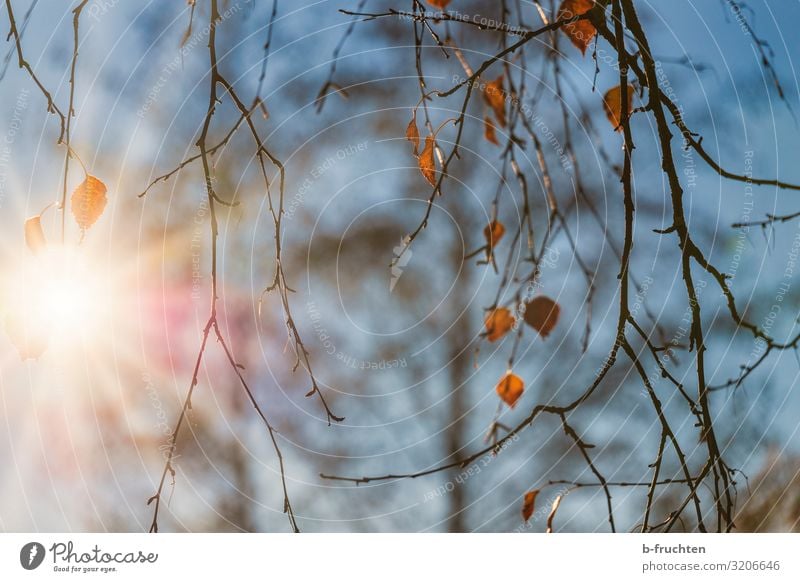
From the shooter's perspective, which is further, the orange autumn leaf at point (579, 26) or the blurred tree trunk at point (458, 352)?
the blurred tree trunk at point (458, 352)

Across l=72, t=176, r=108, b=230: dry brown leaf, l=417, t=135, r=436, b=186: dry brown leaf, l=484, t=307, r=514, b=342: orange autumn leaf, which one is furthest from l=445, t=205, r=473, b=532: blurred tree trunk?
l=72, t=176, r=108, b=230: dry brown leaf

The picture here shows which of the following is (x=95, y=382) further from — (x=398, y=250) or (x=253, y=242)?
(x=398, y=250)

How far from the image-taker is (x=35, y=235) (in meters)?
0.71

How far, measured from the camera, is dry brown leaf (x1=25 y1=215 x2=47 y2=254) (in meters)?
0.71

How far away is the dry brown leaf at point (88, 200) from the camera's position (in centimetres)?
69

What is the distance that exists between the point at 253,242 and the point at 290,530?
1.08 feet

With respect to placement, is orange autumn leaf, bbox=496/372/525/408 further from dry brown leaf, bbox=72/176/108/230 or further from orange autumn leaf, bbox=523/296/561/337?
dry brown leaf, bbox=72/176/108/230

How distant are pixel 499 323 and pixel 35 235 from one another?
0.48 metres

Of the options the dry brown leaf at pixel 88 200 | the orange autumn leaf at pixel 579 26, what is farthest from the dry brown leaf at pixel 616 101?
the dry brown leaf at pixel 88 200

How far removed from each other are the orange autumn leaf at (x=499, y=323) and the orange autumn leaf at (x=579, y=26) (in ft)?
0.91

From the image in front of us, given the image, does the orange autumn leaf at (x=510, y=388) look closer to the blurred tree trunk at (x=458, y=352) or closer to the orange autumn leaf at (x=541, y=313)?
the orange autumn leaf at (x=541, y=313)

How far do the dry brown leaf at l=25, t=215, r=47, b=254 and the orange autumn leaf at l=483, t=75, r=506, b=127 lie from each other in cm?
48

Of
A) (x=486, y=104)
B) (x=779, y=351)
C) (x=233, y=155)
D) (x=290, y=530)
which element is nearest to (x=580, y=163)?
(x=486, y=104)

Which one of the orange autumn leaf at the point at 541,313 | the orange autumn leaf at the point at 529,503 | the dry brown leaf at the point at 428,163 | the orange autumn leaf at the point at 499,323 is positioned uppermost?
the dry brown leaf at the point at 428,163
